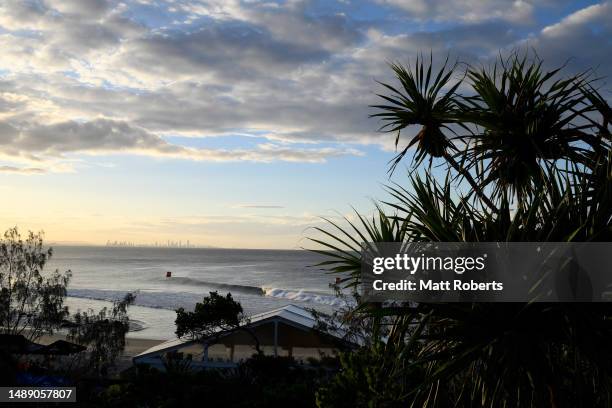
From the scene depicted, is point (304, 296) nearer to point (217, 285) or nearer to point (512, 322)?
point (217, 285)

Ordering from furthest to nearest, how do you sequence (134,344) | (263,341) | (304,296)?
1. (304,296)
2. (134,344)
3. (263,341)

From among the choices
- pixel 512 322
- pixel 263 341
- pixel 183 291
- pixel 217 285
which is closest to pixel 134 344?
pixel 263 341

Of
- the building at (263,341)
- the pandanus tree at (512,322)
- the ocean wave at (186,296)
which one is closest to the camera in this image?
the pandanus tree at (512,322)

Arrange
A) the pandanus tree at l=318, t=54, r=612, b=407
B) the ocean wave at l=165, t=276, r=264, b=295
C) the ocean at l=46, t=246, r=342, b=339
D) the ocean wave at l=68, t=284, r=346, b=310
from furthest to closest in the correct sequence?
the ocean wave at l=165, t=276, r=264, b=295 → the ocean wave at l=68, t=284, r=346, b=310 → the ocean at l=46, t=246, r=342, b=339 → the pandanus tree at l=318, t=54, r=612, b=407

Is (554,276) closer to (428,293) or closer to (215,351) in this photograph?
(428,293)

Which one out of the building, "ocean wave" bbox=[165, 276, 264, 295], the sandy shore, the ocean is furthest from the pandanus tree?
"ocean wave" bbox=[165, 276, 264, 295]

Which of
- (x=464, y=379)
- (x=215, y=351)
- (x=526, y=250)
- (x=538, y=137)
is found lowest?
(x=215, y=351)

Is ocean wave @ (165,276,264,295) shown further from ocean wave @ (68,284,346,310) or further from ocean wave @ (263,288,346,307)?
ocean wave @ (263,288,346,307)

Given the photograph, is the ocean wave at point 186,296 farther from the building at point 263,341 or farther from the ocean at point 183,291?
the building at point 263,341

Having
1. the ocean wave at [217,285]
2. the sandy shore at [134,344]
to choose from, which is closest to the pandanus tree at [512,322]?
the sandy shore at [134,344]

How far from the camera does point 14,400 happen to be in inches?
640

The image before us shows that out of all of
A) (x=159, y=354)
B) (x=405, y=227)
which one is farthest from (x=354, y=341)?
(x=405, y=227)

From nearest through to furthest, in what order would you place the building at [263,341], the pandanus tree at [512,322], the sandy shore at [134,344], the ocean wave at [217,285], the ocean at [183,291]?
the pandanus tree at [512,322], the building at [263,341], the sandy shore at [134,344], the ocean at [183,291], the ocean wave at [217,285]

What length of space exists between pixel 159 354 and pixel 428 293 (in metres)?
19.5
